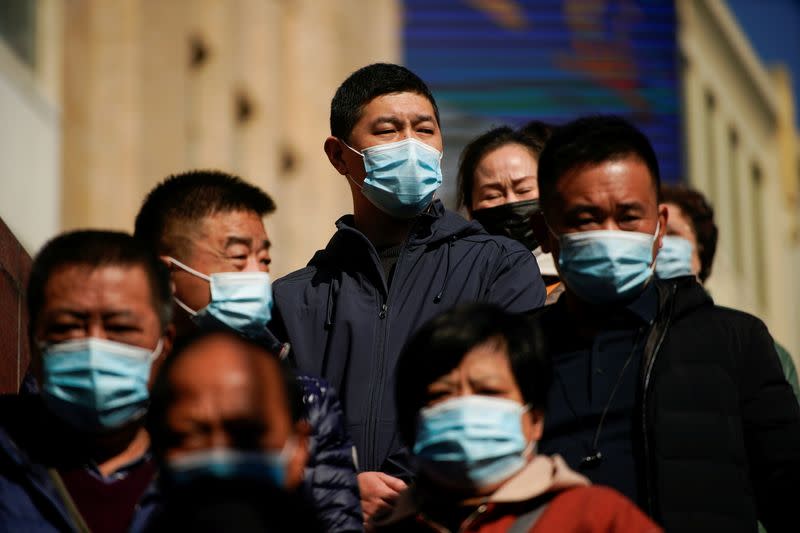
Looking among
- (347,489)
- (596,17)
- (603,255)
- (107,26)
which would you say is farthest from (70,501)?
(596,17)

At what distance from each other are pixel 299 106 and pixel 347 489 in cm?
2532

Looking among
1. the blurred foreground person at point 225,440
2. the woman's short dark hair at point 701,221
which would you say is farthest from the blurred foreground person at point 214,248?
the woman's short dark hair at point 701,221

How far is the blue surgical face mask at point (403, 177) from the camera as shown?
6262 millimetres

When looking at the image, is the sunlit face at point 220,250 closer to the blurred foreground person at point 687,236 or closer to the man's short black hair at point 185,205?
the man's short black hair at point 185,205

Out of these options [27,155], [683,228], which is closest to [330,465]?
[683,228]

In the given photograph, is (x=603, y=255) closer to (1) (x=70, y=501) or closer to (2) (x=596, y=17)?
(1) (x=70, y=501)

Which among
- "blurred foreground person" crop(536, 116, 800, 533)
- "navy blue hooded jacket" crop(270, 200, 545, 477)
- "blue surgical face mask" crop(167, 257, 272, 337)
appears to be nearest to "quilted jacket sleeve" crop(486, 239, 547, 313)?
"navy blue hooded jacket" crop(270, 200, 545, 477)

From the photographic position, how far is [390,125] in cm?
645

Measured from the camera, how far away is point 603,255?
5379 mm

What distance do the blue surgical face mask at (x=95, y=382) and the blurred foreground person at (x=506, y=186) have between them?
2144mm

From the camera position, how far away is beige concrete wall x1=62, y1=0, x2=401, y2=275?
1991cm

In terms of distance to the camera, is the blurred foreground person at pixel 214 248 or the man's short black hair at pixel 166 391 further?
the blurred foreground person at pixel 214 248

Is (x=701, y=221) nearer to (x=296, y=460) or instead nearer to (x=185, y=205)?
(x=185, y=205)

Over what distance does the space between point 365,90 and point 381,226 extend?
1.76 ft
